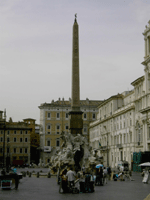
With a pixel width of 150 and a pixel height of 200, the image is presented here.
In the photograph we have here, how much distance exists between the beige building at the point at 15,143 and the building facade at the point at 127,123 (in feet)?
51.8

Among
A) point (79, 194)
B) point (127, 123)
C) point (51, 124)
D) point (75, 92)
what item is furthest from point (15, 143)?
point (79, 194)

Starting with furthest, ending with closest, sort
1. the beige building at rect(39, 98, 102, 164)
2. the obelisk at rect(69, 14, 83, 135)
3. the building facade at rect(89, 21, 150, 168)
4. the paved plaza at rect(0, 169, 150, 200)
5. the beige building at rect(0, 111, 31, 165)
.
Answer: the beige building at rect(39, 98, 102, 164)
the beige building at rect(0, 111, 31, 165)
the building facade at rect(89, 21, 150, 168)
the obelisk at rect(69, 14, 83, 135)
the paved plaza at rect(0, 169, 150, 200)

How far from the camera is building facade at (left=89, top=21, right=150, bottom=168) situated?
49.6 meters

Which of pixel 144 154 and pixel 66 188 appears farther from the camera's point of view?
pixel 144 154

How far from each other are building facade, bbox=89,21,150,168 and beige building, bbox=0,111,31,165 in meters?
15.8

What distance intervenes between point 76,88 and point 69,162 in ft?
22.7

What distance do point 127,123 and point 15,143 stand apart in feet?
113

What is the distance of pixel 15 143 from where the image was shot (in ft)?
286

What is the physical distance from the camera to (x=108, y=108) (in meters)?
76.2

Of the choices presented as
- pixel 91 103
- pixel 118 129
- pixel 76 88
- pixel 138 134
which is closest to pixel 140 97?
pixel 138 134

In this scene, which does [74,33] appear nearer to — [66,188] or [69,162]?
[69,162]

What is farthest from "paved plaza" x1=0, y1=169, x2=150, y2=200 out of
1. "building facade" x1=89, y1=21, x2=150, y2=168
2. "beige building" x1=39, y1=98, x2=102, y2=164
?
"beige building" x1=39, y1=98, x2=102, y2=164

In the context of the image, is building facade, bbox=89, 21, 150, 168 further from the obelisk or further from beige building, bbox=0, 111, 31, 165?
beige building, bbox=0, 111, 31, 165

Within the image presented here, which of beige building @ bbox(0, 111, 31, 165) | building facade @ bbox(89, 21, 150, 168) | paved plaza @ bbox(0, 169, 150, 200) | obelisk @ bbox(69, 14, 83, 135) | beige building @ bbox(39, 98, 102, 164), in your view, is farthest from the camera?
beige building @ bbox(39, 98, 102, 164)
